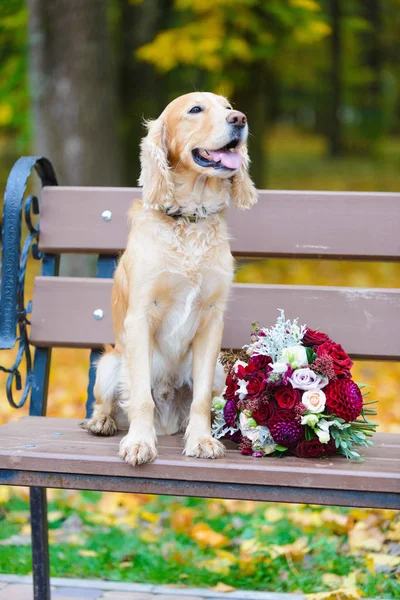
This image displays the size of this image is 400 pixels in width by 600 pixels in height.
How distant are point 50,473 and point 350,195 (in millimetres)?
1665

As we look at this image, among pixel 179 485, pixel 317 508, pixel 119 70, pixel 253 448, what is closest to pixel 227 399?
pixel 253 448

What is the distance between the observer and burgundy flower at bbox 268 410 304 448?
263 centimetres

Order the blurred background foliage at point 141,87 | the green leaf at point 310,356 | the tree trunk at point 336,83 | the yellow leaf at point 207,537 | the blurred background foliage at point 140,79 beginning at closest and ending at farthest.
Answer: the green leaf at point 310,356 → the yellow leaf at point 207,537 → the blurred background foliage at point 141,87 → the blurred background foliage at point 140,79 → the tree trunk at point 336,83

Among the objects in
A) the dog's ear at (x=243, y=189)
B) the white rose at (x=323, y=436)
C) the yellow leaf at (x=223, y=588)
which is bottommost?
the yellow leaf at (x=223, y=588)

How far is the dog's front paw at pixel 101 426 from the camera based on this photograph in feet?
9.89

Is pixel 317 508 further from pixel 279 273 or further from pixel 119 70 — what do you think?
pixel 119 70

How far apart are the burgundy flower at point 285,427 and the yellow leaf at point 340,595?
881mm

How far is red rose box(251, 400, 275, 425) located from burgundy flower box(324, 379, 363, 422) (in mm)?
179

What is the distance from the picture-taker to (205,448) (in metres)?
2.67

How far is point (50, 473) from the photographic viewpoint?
2.62m

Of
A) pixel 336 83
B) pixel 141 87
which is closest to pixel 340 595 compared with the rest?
pixel 141 87

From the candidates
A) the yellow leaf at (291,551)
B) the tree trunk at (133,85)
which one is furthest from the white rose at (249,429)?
the tree trunk at (133,85)

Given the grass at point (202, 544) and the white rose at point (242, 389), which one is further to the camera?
the grass at point (202, 544)

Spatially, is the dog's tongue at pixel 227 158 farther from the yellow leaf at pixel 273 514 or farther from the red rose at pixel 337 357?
the yellow leaf at pixel 273 514
